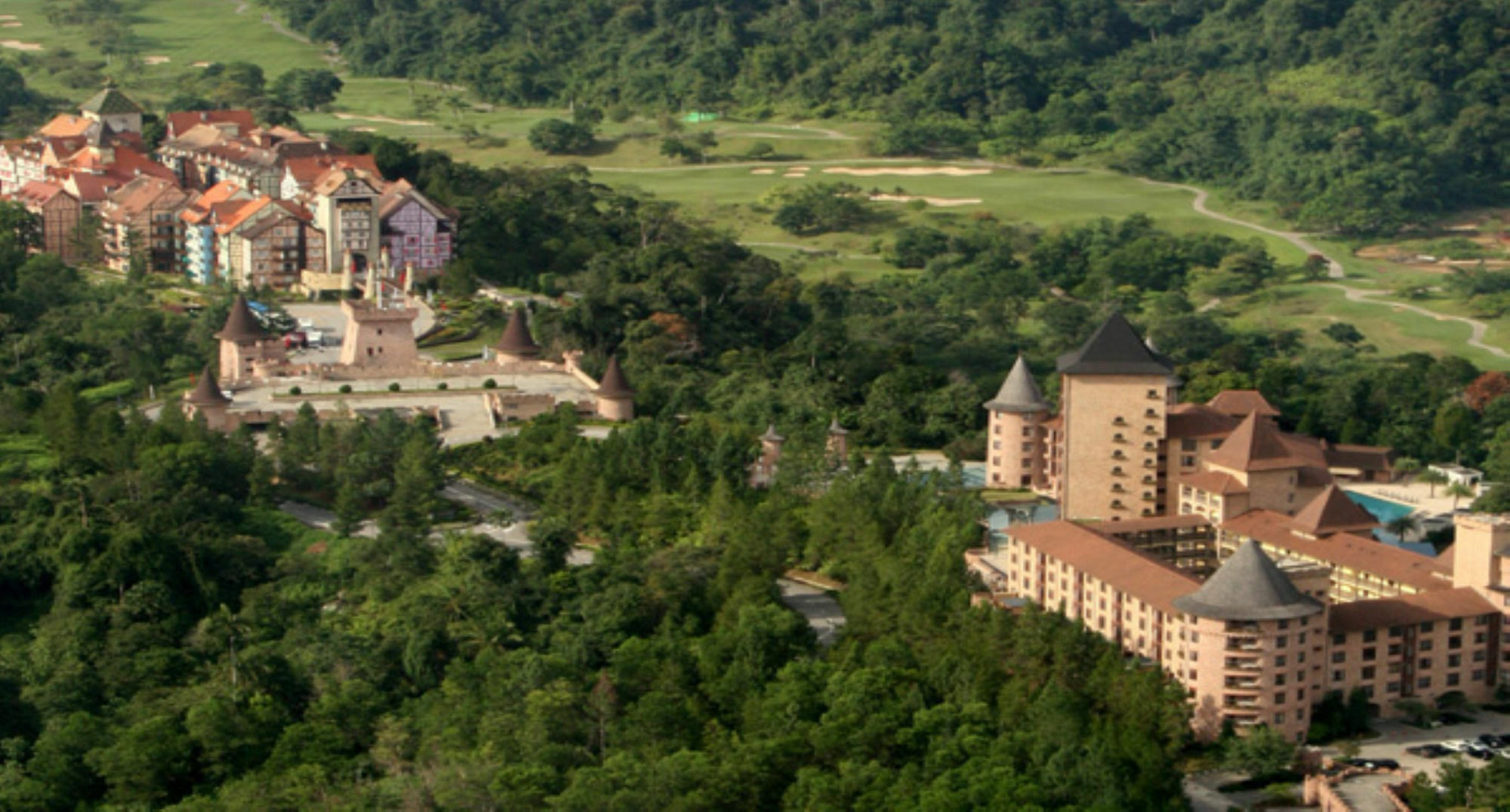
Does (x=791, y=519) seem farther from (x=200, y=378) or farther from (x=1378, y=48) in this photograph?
(x=1378, y=48)

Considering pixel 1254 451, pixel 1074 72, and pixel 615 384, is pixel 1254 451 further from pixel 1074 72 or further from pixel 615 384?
pixel 1074 72

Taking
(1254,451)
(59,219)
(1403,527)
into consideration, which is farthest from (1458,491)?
(59,219)

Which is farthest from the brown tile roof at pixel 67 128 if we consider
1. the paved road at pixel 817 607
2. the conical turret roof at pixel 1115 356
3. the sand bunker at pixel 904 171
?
the conical turret roof at pixel 1115 356

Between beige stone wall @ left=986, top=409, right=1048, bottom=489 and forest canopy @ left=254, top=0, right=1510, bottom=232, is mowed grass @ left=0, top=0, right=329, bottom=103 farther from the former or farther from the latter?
beige stone wall @ left=986, top=409, right=1048, bottom=489

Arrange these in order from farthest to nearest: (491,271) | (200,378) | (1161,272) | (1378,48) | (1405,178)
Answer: (1378,48) → (1405,178) → (1161,272) → (491,271) → (200,378)

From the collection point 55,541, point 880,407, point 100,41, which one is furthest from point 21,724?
point 100,41

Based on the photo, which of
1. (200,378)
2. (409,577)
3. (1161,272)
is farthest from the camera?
(1161,272)
